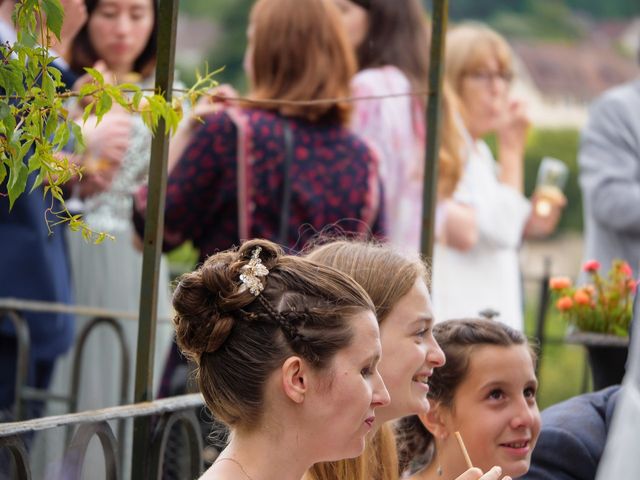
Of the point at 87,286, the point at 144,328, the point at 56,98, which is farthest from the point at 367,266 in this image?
the point at 87,286

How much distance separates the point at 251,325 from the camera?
217cm

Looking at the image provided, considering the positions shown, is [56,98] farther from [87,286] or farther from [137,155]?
[87,286]

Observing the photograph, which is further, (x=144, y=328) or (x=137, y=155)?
(x=137, y=155)

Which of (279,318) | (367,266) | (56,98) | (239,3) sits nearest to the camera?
(56,98)

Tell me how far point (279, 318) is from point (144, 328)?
0.61 meters

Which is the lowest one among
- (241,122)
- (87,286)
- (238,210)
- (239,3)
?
(87,286)

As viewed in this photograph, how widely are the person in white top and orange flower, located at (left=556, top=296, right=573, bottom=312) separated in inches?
29.0

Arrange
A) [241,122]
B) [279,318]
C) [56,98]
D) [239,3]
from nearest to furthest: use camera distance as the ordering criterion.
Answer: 1. [56,98]
2. [279,318]
3. [241,122]
4. [239,3]

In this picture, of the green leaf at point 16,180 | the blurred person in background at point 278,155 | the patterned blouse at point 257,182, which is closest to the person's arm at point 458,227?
the blurred person in background at point 278,155

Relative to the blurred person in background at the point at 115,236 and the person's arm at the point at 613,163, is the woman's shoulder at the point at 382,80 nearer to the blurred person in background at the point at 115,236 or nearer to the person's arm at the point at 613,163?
the blurred person in background at the point at 115,236

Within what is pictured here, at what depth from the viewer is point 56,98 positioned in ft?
6.63

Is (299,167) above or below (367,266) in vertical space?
above

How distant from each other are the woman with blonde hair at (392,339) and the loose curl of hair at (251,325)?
379 mm

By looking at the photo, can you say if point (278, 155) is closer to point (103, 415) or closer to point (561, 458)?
point (561, 458)
